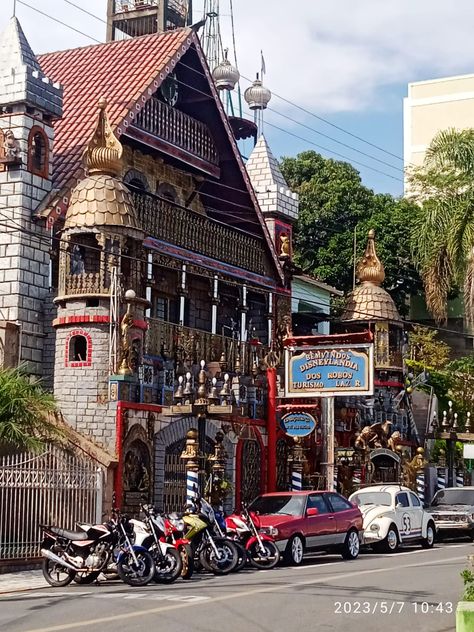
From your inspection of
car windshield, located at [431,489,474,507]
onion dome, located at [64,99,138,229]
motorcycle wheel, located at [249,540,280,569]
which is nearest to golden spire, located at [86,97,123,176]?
onion dome, located at [64,99,138,229]

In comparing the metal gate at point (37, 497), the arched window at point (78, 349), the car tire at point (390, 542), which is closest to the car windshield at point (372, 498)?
the car tire at point (390, 542)

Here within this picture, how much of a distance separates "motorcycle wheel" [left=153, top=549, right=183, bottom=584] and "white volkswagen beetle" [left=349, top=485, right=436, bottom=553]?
7.59 meters

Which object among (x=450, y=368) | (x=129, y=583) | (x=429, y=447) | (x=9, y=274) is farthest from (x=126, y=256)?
(x=450, y=368)

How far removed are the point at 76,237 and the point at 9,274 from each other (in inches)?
81.9

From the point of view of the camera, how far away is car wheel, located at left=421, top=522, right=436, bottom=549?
25509 mm

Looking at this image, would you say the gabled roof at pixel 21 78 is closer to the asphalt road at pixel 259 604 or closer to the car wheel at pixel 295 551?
the car wheel at pixel 295 551

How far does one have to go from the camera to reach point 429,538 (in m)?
25.6

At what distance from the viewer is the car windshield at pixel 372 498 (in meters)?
24.4

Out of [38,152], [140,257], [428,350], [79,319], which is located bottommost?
[79,319]

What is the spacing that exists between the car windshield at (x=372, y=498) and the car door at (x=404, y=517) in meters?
0.21

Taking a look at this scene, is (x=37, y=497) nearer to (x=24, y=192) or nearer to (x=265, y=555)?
(x=265, y=555)

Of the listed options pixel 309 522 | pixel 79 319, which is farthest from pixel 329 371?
pixel 309 522

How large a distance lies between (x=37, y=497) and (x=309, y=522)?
518cm

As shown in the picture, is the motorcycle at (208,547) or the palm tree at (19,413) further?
the palm tree at (19,413)
